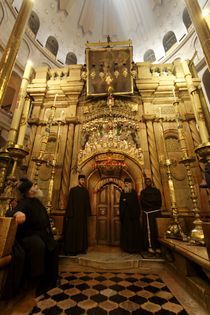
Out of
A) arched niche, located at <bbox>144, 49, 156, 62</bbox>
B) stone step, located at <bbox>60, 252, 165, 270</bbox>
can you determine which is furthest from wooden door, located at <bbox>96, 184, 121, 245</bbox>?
arched niche, located at <bbox>144, 49, 156, 62</bbox>

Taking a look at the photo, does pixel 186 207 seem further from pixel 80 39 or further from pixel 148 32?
pixel 80 39

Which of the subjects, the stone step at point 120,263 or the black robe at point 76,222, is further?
the black robe at point 76,222

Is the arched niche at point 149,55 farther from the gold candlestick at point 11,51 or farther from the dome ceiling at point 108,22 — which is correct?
the gold candlestick at point 11,51

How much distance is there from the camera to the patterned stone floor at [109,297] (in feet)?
7.09

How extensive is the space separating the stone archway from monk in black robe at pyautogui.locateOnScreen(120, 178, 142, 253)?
702 millimetres

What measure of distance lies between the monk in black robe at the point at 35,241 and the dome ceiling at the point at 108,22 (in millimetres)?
14878

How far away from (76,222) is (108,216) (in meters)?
1.85

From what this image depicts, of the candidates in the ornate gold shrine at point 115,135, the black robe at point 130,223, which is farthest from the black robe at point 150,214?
the ornate gold shrine at point 115,135

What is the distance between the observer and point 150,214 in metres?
4.63

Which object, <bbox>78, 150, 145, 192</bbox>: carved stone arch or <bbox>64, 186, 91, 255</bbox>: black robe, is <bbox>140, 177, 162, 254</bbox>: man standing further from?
<bbox>64, 186, 91, 255</bbox>: black robe

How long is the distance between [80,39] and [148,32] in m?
6.24

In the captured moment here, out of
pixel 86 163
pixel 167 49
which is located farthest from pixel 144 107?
pixel 167 49

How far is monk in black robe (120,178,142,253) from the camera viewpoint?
4672 millimetres

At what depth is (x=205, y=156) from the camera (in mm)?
3434
